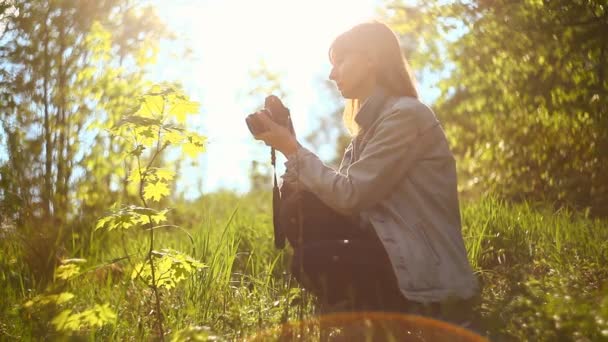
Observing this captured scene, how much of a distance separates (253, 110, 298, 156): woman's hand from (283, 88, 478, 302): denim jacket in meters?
0.05

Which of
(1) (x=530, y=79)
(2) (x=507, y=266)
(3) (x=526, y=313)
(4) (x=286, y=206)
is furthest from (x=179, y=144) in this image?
(1) (x=530, y=79)

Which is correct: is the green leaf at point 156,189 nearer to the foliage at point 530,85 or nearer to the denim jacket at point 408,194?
the denim jacket at point 408,194

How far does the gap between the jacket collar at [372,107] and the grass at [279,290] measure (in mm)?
1013

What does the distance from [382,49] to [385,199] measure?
866mm

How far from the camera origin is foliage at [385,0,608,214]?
4793mm

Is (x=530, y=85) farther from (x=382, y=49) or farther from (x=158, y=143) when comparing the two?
(x=158, y=143)

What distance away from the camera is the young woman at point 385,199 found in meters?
2.66

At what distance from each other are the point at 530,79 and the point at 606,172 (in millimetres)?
1207

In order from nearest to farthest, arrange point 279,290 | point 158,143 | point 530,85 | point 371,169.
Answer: point 158,143, point 371,169, point 279,290, point 530,85

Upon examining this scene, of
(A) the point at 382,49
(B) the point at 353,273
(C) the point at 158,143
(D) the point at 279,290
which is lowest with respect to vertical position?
(D) the point at 279,290

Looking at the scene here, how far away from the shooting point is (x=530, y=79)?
18.2 ft

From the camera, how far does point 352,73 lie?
302 centimetres

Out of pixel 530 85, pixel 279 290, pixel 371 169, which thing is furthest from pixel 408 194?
pixel 530 85

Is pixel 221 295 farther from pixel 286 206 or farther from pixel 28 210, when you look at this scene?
pixel 28 210
